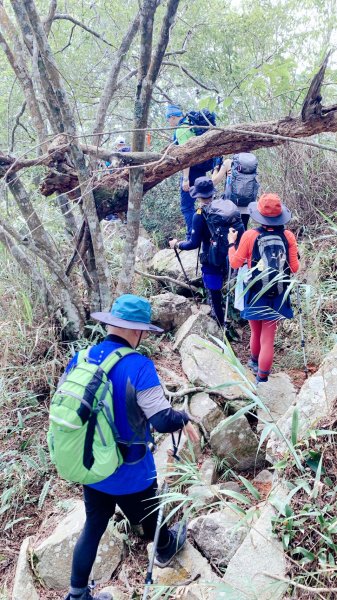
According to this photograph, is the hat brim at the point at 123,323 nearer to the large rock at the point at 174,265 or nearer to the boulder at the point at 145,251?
the large rock at the point at 174,265

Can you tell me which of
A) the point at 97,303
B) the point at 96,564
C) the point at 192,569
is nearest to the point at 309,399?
the point at 192,569

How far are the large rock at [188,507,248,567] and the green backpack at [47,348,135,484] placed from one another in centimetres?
91

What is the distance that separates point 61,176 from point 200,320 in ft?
7.41

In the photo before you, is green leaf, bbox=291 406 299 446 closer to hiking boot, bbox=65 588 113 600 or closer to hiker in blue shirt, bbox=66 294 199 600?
hiker in blue shirt, bbox=66 294 199 600

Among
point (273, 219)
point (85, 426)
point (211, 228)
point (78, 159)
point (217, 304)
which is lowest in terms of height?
point (217, 304)

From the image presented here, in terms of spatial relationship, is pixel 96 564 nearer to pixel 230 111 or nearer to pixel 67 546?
pixel 67 546

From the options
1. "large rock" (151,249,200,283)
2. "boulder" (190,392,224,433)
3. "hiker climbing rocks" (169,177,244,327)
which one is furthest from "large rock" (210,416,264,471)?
"large rock" (151,249,200,283)

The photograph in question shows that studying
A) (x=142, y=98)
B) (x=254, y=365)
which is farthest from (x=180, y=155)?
(x=254, y=365)

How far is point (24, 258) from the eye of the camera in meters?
4.91

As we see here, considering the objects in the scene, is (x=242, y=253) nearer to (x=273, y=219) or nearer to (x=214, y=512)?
(x=273, y=219)

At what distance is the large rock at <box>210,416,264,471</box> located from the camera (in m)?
3.65

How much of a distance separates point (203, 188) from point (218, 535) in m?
3.37

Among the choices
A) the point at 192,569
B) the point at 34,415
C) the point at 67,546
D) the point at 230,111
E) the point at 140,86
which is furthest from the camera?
the point at 230,111

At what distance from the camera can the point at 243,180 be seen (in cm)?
529
